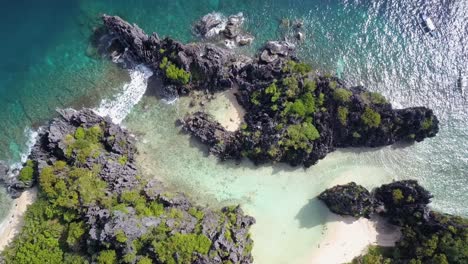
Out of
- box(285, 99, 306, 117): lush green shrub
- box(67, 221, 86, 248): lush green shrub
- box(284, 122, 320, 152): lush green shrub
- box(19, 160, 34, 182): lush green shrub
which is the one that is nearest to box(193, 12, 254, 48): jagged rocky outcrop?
box(285, 99, 306, 117): lush green shrub

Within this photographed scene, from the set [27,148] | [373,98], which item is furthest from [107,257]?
[373,98]

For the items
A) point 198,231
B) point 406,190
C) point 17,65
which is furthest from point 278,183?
point 17,65

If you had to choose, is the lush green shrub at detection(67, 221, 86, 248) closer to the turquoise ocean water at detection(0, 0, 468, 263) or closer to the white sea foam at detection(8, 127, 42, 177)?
the turquoise ocean water at detection(0, 0, 468, 263)

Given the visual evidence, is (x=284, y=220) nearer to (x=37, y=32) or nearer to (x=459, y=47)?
(x=459, y=47)

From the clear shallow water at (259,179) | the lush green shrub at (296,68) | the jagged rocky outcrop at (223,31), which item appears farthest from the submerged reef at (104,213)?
the lush green shrub at (296,68)

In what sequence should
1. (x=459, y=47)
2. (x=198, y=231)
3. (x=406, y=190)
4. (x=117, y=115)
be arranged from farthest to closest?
(x=459, y=47) < (x=117, y=115) < (x=406, y=190) < (x=198, y=231)

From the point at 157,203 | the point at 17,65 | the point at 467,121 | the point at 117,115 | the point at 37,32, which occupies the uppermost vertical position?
the point at 37,32
